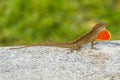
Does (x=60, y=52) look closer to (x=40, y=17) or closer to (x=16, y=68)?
(x=16, y=68)

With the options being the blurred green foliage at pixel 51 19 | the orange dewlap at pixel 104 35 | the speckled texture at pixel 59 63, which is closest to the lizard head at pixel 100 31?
the orange dewlap at pixel 104 35

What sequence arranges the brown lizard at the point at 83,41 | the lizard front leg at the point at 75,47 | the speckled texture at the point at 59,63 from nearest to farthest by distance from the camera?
the speckled texture at the point at 59,63 < the lizard front leg at the point at 75,47 < the brown lizard at the point at 83,41

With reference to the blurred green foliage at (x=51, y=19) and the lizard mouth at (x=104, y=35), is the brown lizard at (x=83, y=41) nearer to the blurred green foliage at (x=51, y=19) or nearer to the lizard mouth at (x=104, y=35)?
the lizard mouth at (x=104, y=35)

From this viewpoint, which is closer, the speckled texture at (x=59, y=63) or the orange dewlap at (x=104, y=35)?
the speckled texture at (x=59, y=63)

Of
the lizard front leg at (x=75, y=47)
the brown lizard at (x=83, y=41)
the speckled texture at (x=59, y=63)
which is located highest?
the brown lizard at (x=83, y=41)

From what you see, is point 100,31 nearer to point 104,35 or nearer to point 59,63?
point 104,35

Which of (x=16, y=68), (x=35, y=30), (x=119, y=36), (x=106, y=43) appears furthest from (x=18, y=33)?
(x=16, y=68)
